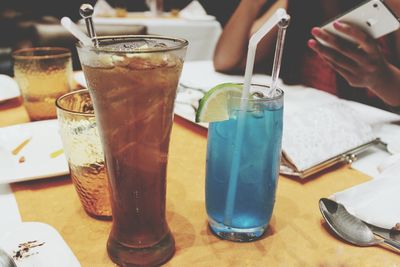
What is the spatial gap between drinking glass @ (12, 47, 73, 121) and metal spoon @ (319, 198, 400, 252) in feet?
2.37

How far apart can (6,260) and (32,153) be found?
38 cm

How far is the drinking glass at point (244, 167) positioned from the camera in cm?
56

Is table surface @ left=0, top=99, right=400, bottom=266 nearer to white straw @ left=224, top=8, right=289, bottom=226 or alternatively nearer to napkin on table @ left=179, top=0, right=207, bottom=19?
white straw @ left=224, top=8, right=289, bottom=226

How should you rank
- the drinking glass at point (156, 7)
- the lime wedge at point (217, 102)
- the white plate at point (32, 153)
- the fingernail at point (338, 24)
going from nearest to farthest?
the lime wedge at point (217, 102) → the white plate at point (32, 153) → the fingernail at point (338, 24) → the drinking glass at point (156, 7)

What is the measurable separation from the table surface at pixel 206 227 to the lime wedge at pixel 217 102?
0.19 metres

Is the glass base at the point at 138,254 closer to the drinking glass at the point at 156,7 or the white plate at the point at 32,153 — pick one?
the white plate at the point at 32,153

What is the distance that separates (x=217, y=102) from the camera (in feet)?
1.84

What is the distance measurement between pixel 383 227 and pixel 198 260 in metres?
0.30

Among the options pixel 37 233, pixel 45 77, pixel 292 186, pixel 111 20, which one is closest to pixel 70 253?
pixel 37 233

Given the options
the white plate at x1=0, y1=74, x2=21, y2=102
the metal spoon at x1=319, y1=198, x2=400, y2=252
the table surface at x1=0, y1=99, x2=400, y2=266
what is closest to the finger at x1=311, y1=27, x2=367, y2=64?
the table surface at x1=0, y1=99, x2=400, y2=266

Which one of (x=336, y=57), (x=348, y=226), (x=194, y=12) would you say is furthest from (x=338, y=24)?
(x=194, y=12)

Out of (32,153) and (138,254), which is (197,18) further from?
(138,254)

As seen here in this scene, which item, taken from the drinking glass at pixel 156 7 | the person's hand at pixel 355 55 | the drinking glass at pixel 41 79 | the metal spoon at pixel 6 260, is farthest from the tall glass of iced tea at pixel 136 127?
the drinking glass at pixel 156 7

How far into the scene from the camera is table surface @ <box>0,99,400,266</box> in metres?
0.57
